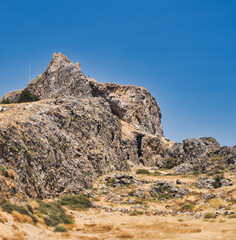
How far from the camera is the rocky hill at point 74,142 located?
102ft

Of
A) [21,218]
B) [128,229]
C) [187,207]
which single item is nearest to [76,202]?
[128,229]

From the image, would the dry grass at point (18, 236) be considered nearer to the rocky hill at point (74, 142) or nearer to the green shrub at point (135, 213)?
the rocky hill at point (74, 142)

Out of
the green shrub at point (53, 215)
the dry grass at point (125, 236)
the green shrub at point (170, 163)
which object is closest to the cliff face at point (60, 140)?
the green shrub at point (53, 215)

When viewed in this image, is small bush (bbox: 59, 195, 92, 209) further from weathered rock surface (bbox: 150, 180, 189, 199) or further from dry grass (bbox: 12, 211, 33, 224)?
weathered rock surface (bbox: 150, 180, 189, 199)

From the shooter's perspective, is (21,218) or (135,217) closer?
(21,218)

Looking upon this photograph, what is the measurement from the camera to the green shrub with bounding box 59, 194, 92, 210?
33.1 metres

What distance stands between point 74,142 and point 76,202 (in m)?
14.7

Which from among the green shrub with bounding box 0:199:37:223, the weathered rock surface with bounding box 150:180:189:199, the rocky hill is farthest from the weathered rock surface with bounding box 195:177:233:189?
the green shrub with bounding box 0:199:37:223

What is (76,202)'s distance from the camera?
113 feet

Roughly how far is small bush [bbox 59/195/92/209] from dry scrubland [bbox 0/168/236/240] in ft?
2.94

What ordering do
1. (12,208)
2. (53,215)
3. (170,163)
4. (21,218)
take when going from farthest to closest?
(170,163) < (53,215) < (12,208) < (21,218)

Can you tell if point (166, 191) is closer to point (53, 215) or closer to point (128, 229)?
point (128, 229)

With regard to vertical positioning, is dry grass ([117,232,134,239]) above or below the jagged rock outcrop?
below

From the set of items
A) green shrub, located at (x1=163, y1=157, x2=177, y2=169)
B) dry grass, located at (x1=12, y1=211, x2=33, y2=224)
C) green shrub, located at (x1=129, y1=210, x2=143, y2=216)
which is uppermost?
green shrub, located at (x1=163, y1=157, x2=177, y2=169)
